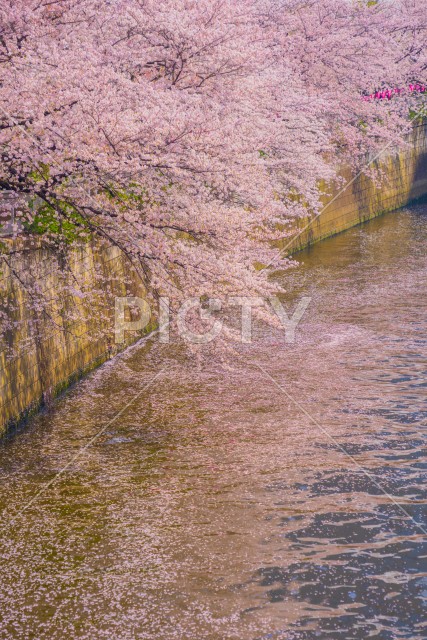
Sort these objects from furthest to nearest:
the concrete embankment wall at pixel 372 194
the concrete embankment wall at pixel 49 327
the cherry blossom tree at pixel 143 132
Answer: the concrete embankment wall at pixel 372 194 → the concrete embankment wall at pixel 49 327 → the cherry blossom tree at pixel 143 132

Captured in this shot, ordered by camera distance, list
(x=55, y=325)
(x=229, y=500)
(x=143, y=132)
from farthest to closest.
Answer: (x=55, y=325)
(x=143, y=132)
(x=229, y=500)

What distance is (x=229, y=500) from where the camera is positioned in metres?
10.9

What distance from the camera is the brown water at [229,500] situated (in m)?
8.52

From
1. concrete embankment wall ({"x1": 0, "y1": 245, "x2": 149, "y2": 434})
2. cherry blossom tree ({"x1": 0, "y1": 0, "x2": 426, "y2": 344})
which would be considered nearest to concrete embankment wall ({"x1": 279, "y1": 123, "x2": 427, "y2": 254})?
cherry blossom tree ({"x1": 0, "y1": 0, "x2": 426, "y2": 344})

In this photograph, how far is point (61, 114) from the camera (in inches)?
476

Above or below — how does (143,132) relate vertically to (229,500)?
above

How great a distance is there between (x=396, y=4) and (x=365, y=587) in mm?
35107

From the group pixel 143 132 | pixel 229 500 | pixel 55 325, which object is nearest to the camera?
pixel 229 500

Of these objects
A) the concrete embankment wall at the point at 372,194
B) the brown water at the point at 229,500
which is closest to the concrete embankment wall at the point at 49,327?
the brown water at the point at 229,500

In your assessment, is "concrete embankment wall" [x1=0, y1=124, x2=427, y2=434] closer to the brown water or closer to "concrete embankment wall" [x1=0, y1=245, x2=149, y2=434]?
"concrete embankment wall" [x1=0, y1=245, x2=149, y2=434]

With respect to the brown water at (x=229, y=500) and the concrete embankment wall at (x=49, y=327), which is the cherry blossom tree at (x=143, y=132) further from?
the brown water at (x=229, y=500)

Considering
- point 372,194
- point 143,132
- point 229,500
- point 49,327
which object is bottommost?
point 229,500

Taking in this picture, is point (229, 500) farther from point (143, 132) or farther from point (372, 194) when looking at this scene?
point (372, 194)

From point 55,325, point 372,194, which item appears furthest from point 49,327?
point 372,194
